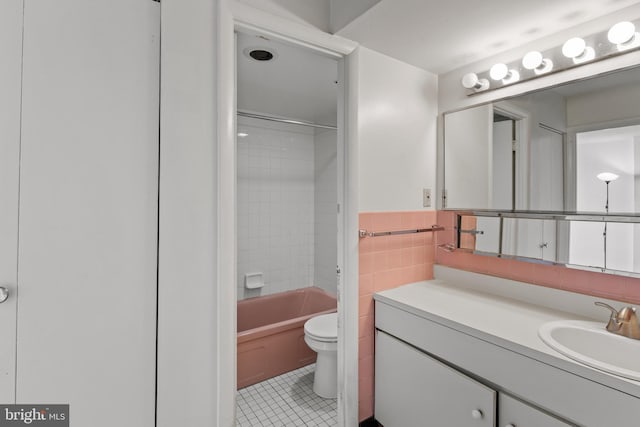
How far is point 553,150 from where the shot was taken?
144cm

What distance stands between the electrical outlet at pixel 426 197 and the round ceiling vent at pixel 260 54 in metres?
1.24

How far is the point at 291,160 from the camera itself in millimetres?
3365

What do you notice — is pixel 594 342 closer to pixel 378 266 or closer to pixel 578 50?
pixel 378 266

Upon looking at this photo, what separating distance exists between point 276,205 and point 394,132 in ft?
6.01

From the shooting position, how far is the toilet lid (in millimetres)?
2035

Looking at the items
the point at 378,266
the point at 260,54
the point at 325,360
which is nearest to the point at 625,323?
the point at 378,266

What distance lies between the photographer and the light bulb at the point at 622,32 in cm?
120

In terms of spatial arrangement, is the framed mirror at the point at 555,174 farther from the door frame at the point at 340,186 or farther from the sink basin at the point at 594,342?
the door frame at the point at 340,186

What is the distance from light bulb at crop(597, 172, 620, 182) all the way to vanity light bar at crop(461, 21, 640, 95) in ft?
1.64
